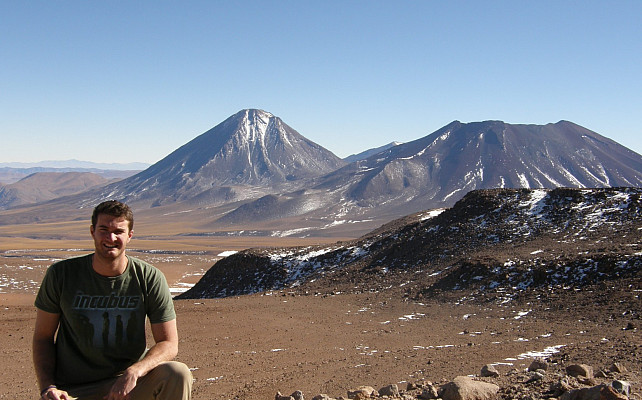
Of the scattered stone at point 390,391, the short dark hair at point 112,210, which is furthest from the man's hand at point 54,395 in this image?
the scattered stone at point 390,391

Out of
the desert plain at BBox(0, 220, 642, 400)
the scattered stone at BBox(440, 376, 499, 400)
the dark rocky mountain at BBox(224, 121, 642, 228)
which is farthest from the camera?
the dark rocky mountain at BBox(224, 121, 642, 228)

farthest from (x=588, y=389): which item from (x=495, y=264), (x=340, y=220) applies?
(x=340, y=220)

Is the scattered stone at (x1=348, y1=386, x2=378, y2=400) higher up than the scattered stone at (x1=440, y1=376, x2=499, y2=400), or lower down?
lower down

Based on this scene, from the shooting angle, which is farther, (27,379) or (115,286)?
(27,379)

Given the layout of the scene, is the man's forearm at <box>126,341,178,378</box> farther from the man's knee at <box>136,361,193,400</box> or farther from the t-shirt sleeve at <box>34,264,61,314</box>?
the t-shirt sleeve at <box>34,264,61,314</box>

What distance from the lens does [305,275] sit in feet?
86.5

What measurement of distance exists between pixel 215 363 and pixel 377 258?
15.6m

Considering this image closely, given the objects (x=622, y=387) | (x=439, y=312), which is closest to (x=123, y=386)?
(x=622, y=387)

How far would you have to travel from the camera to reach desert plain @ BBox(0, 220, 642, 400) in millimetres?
8664

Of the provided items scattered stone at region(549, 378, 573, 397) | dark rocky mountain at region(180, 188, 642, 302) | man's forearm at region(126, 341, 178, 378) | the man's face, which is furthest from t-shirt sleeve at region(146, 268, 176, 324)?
dark rocky mountain at region(180, 188, 642, 302)

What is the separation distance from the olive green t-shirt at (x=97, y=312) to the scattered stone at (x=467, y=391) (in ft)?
10.8

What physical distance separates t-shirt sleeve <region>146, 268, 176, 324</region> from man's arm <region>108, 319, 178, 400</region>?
0.05 m

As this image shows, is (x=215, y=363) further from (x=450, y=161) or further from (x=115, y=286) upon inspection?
(x=450, y=161)

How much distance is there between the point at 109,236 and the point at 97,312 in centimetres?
53
